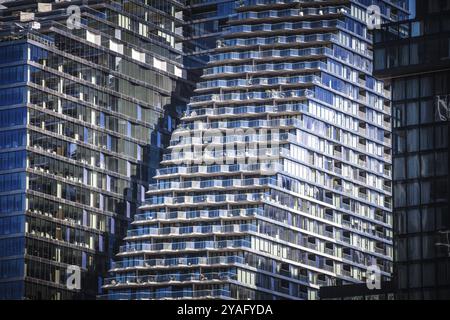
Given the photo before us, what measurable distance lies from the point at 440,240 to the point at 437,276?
396cm
